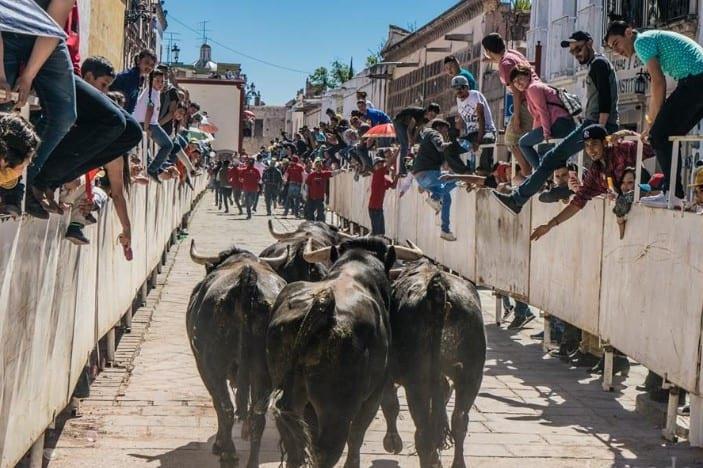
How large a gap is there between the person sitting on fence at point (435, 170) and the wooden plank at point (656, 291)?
19.9ft

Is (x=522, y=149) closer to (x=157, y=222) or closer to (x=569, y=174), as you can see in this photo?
(x=569, y=174)

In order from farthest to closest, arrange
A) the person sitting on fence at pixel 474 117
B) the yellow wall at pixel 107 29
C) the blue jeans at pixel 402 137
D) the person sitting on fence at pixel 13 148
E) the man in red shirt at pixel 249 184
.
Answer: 1. the man in red shirt at pixel 249 184
2. the yellow wall at pixel 107 29
3. the blue jeans at pixel 402 137
4. the person sitting on fence at pixel 474 117
5. the person sitting on fence at pixel 13 148

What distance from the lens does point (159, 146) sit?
55.9 ft

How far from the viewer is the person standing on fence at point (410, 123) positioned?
19781mm

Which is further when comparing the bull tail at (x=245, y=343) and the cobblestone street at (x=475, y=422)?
the cobblestone street at (x=475, y=422)

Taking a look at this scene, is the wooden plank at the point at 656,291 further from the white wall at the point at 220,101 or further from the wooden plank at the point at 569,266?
the white wall at the point at 220,101

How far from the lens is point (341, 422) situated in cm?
671

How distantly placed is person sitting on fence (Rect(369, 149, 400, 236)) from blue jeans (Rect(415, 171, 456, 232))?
5.29m

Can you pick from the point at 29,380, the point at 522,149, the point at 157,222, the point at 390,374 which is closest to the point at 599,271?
the point at 522,149

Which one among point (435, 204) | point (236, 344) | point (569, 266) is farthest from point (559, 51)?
point (236, 344)

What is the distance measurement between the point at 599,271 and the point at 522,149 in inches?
105

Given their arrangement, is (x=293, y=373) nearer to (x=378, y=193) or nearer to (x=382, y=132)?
(x=378, y=193)

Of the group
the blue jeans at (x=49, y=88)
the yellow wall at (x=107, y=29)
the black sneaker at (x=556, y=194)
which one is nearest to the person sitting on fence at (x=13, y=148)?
the blue jeans at (x=49, y=88)

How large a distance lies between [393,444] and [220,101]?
147 feet
